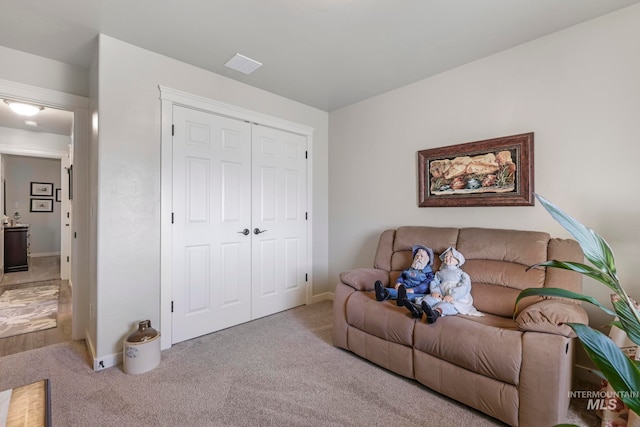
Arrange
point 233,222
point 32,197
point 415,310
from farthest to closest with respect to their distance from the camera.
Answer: point 32,197, point 233,222, point 415,310

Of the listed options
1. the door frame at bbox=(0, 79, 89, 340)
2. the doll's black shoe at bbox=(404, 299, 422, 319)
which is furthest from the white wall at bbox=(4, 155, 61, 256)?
the doll's black shoe at bbox=(404, 299, 422, 319)

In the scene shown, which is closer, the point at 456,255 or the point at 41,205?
the point at 456,255

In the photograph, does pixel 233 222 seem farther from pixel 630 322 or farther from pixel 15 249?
pixel 15 249

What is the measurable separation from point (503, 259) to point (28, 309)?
197 inches

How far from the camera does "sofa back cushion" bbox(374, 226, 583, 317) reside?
199 centimetres

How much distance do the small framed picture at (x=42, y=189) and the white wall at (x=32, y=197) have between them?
0.20ft

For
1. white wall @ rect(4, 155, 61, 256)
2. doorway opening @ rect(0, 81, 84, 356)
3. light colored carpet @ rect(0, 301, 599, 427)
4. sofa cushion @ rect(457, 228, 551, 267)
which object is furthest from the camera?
white wall @ rect(4, 155, 61, 256)

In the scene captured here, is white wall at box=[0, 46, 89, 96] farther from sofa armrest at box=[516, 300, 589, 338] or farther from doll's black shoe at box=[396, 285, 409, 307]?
sofa armrest at box=[516, 300, 589, 338]

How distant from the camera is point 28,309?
346 cm

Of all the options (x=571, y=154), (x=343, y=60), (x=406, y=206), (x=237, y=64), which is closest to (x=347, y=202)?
(x=406, y=206)

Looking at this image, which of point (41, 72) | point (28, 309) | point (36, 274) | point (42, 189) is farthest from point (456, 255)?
point (42, 189)

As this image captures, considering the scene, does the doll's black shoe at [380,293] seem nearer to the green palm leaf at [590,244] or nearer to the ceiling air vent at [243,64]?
the green palm leaf at [590,244]

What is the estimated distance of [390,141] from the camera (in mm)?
3266

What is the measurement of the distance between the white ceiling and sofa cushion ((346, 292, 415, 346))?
6.69ft
